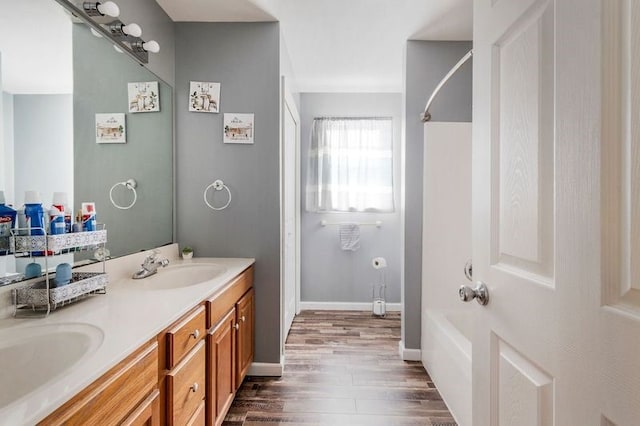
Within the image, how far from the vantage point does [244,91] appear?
231cm

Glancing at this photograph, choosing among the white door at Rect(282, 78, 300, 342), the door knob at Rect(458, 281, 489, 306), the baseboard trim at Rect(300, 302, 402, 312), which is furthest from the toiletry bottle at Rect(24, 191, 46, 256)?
the baseboard trim at Rect(300, 302, 402, 312)

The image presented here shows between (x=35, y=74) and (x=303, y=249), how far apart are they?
2823 mm

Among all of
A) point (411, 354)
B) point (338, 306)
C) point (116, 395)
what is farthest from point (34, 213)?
point (338, 306)

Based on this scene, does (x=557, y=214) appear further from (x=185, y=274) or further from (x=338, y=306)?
(x=338, y=306)

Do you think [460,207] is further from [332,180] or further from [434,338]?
[332,180]

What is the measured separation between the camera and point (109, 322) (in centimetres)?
104

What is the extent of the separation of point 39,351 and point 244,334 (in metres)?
1.27

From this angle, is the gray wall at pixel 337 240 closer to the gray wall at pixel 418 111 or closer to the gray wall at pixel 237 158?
the gray wall at pixel 418 111

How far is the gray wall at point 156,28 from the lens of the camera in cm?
185

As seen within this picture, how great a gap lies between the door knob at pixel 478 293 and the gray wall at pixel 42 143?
1.54 metres

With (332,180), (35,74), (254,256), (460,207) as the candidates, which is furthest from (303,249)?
(35,74)

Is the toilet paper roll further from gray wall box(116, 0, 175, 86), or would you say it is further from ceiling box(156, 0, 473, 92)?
gray wall box(116, 0, 175, 86)

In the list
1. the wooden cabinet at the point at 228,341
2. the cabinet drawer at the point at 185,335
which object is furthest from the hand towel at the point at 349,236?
the cabinet drawer at the point at 185,335

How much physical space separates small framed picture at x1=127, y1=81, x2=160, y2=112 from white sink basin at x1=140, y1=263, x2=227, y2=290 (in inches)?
37.3
